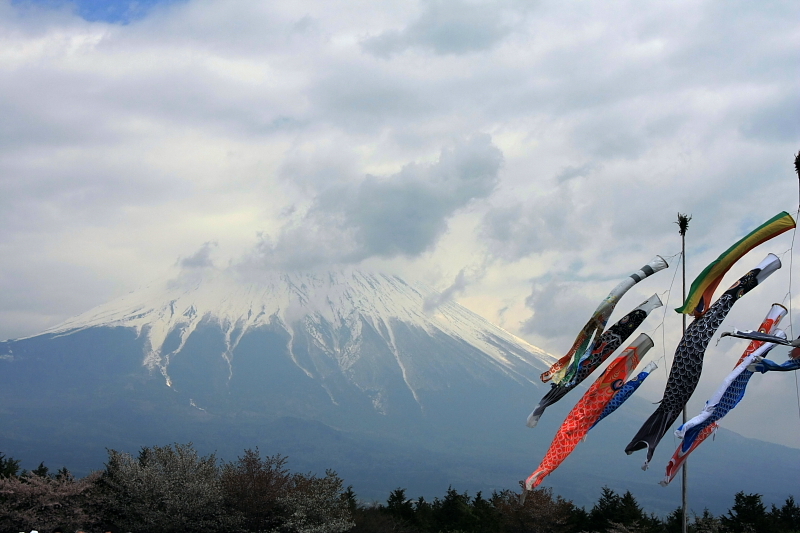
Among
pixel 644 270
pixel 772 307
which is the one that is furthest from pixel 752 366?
pixel 644 270

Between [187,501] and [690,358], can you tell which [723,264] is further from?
[187,501]

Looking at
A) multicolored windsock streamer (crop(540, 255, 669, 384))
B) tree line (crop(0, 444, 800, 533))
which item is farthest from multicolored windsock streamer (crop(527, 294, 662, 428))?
tree line (crop(0, 444, 800, 533))

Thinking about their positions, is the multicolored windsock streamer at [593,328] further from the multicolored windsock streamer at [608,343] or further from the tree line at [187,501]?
the tree line at [187,501]

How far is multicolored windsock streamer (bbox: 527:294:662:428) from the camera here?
22.3 m

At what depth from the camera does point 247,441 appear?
185750 millimetres

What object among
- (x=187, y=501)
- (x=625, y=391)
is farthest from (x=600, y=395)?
(x=187, y=501)

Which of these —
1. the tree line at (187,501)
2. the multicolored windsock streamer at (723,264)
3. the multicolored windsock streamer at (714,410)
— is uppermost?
the multicolored windsock streamer at (723,264)

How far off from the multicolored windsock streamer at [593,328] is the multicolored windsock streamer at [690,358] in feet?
7.67

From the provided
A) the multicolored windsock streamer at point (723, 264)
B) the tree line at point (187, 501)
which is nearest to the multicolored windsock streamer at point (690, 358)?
the multicolored windsock streamer at point (723, 264)

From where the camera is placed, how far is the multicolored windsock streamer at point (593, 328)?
2220 cm

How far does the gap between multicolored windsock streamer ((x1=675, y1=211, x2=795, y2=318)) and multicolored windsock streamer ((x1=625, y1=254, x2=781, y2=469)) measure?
479mm

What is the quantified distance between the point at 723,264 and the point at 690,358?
8.37 ft

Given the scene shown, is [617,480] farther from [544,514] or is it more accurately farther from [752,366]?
[752,366]

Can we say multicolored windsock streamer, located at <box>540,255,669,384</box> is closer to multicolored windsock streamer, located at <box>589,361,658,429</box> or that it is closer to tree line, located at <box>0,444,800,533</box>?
multicolored windsock streamer, located at <box>589,361,658,429</box>
